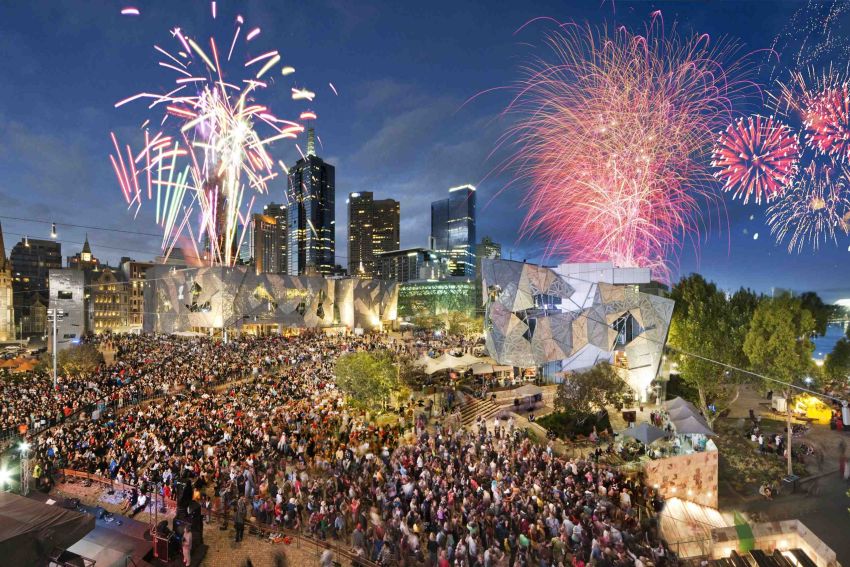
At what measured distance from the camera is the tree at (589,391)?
2011 cm

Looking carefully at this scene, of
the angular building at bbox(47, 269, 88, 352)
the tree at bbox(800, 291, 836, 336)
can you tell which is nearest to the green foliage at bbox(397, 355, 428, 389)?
the tree at bbox(800, 291, 836, 336)

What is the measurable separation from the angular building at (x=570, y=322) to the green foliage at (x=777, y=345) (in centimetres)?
498

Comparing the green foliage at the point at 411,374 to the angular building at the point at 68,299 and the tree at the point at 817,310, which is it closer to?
the tree at the point at 817,310

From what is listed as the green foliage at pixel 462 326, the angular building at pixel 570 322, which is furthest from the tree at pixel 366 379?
the green foliage at pixel 462 326

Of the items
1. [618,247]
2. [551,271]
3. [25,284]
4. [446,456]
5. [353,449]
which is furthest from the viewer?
[25,284]

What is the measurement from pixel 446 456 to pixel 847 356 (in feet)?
87.1

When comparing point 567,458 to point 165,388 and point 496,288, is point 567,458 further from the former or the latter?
point 165,388

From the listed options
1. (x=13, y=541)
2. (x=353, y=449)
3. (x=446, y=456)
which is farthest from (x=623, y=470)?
(x=13, y=541)

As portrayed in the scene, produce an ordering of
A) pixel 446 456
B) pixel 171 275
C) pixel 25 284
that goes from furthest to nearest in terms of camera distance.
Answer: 1. pixel 25 284
2. pixel 171 275
3. pixel 446 456

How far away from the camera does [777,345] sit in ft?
63.7

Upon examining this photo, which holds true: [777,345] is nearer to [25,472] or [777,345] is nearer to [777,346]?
[777,346]

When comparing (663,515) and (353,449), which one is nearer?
(663,515)

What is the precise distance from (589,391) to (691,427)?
4577 millimetres

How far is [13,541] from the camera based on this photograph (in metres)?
6.40
